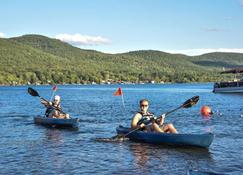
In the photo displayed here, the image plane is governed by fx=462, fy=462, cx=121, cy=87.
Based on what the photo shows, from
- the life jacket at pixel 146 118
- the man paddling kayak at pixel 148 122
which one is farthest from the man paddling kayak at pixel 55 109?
the life jacket at pixel 146 118

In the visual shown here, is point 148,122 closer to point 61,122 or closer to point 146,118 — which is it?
point 146,118

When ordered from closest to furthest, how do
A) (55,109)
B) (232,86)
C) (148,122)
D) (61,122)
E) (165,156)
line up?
(165,156) < (148,122) < (61,122) < (55,109) < (232,86)

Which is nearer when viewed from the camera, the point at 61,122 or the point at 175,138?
the point at 175,138

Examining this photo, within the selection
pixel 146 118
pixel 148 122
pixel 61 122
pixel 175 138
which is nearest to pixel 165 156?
pixel 175 138

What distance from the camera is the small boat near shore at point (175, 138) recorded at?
866 inches

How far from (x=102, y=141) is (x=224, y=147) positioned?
259 inches

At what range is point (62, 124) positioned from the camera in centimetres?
3119

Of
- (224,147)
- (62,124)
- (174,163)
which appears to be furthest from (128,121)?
(174,163)

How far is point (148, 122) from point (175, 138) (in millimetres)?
1838

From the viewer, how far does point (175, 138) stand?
2270 centimetres

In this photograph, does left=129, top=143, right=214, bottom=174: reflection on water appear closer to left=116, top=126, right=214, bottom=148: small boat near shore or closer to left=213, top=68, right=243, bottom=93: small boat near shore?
left=116, top=126, right=214, bottom=148: small boat near shore

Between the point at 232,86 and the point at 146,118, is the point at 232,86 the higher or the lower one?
the higher one

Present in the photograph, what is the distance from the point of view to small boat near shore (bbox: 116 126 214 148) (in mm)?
21984

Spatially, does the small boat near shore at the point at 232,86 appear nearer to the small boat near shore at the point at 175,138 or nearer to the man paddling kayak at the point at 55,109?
the man paddling kayak at the point at 55,109
